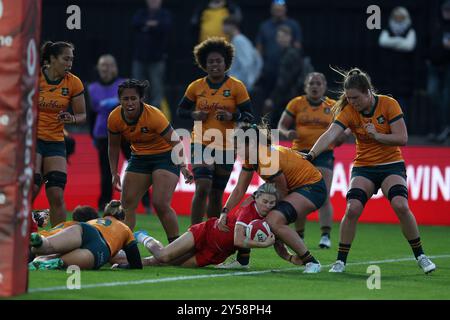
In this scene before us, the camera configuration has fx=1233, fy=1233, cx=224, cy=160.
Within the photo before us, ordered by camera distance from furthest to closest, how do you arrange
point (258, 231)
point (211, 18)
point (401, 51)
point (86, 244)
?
1. point (211, 18)
2. point (401, 51)
3. point (258, 231)
4. point (86, 244)

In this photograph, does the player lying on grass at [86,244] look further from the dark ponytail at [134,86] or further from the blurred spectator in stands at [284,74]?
the blurred spectator in stands at [284,74]

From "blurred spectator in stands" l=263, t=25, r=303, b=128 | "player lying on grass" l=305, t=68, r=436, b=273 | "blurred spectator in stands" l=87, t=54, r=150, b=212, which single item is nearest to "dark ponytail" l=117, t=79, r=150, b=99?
"player lying on grass" l=305, t=68, r=436, b=273

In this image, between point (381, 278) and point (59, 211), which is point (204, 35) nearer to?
point (59, 211)

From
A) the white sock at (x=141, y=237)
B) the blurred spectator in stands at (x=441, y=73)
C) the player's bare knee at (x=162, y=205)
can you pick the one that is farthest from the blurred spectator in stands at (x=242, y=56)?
the white sock at (x=141, y=237)

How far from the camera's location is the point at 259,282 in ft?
39.0

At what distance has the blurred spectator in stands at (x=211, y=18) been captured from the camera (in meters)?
22.6

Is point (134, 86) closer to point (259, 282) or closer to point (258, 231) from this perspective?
point (258, 231)

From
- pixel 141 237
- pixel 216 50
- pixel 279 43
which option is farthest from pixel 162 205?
pixel 279 43

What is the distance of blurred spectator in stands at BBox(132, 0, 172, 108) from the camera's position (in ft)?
74.4

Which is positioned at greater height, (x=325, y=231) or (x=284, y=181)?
(x=284, y=181)

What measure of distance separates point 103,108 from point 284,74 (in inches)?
133

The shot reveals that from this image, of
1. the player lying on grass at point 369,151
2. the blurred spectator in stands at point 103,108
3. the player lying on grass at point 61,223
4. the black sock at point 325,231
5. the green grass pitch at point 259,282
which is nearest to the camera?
the green grass pitch at point 259,282

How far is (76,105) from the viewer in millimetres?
14602

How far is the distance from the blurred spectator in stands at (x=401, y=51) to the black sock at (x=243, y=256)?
9779 millimetres
